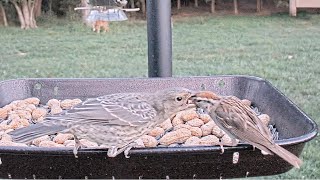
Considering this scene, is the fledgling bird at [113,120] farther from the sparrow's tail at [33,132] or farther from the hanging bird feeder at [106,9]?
the hanging bird feeder at [106,9]

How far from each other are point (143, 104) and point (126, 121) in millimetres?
85

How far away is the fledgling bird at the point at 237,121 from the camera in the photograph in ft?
5.09

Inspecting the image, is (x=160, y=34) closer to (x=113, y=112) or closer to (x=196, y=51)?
(x=113, y=112)

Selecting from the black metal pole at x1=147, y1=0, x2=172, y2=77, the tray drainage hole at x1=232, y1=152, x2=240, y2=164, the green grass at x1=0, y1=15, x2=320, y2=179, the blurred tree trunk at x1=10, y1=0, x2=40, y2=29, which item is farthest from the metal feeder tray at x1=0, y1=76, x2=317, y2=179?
the blurred tree trunk at x1=10, y1=0, x2=40, y2=29

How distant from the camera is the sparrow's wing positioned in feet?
5.38

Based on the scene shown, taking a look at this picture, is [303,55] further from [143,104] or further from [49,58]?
[143,104]

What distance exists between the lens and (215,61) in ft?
26.8

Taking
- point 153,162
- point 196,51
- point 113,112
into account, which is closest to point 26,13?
point 196,51

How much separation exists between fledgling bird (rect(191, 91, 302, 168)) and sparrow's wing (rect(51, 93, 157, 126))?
13 cm

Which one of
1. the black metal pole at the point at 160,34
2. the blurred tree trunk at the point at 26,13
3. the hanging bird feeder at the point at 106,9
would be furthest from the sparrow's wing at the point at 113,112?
the blurred tree trunk at the point at 26,13

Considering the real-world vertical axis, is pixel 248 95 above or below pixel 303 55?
above

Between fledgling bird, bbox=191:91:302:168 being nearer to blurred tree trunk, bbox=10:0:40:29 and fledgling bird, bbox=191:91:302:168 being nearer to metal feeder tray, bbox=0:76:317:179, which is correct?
metal feeder tray, bbox=0:76:317:179

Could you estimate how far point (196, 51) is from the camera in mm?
8961

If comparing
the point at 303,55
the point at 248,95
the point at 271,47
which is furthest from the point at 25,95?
the point at 271,47
